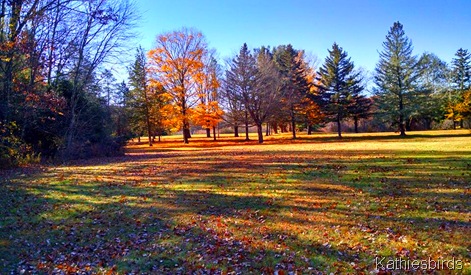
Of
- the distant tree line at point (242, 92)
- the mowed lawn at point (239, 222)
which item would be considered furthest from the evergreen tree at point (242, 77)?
the mowed lawn at point (239, 222)

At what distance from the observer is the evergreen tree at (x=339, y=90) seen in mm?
38906

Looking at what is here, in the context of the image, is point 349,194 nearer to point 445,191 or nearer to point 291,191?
point 291,191

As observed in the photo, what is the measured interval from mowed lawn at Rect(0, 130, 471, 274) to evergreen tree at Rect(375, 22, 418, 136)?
2821cm

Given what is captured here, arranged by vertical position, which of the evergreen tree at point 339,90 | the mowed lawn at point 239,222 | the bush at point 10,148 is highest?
the evergreen tree at point 339,90

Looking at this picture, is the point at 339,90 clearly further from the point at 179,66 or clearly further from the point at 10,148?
the point at 10,148

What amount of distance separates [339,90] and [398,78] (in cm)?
647

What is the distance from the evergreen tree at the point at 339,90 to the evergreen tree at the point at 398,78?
3.40 meters

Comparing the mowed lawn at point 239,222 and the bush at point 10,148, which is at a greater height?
the bush at point 10,148

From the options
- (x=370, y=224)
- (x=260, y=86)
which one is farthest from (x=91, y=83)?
(x=370, y=224)

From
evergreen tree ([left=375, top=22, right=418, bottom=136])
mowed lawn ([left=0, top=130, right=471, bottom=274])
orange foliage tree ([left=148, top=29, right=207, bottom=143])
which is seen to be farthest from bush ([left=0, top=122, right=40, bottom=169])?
evergreen tree ([left=375, top=22, right=418, bottom=136])

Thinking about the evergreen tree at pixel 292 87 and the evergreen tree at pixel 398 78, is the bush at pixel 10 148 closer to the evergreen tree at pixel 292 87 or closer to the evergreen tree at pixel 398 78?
the evergreen tree at pixel 292 87

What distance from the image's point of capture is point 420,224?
19.2 ft

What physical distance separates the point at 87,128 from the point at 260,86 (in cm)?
1807

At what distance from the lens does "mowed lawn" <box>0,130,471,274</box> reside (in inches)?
189
